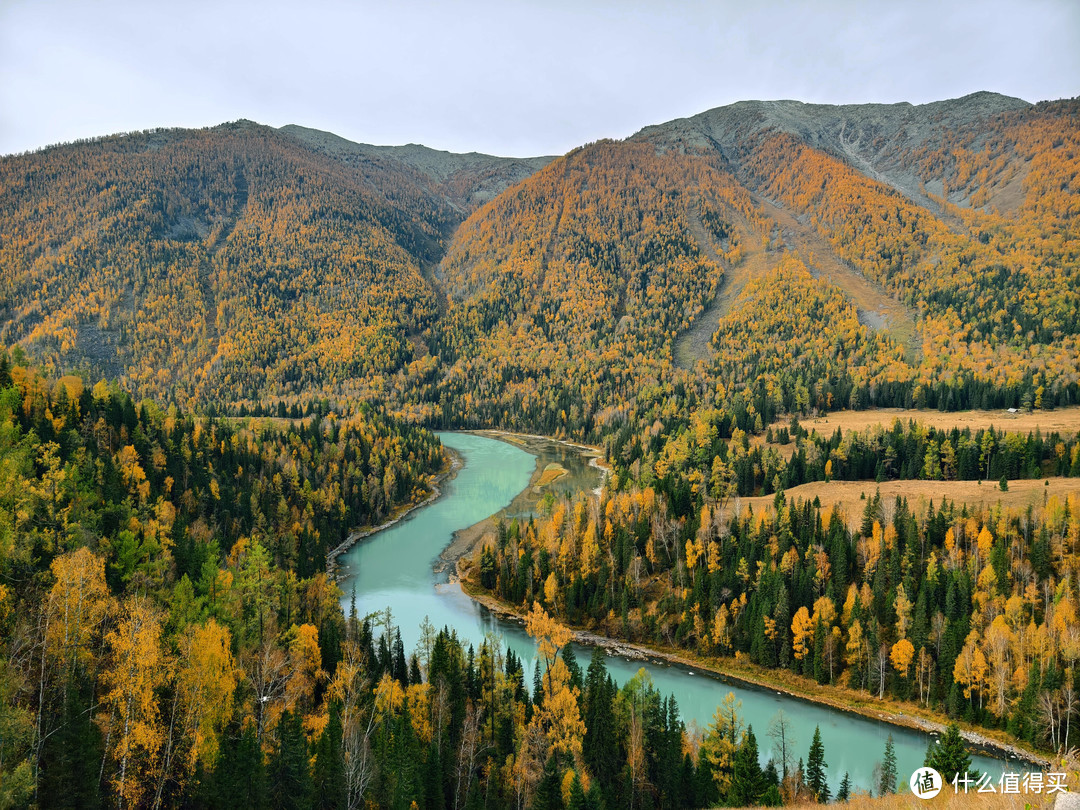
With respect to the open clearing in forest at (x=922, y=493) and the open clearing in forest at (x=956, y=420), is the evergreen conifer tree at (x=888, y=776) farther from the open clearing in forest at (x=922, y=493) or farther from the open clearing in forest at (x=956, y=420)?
the open clearing in forest at (x=956, y=420)

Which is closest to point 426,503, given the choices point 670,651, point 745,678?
point 670,651

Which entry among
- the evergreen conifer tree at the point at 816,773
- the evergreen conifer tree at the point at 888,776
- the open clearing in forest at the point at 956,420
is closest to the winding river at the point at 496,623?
the evergreen conifer tree at the point at 888,776

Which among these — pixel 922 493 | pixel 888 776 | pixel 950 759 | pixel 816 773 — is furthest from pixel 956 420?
pixel 950 759

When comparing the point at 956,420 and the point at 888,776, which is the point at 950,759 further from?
the point at 956,420

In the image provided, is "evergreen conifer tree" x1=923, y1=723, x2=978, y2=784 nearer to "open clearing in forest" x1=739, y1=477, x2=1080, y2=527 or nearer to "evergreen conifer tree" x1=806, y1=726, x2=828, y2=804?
"evergreen conifer tree" x1=806, y1=726, x2=828, y2=804

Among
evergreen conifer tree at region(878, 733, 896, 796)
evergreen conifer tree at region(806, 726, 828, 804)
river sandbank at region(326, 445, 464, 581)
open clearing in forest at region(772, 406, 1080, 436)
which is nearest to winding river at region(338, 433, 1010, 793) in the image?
evergreen conifer tree at region(878, 733, 896, 796)

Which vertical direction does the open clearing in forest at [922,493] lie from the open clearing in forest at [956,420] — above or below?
below
